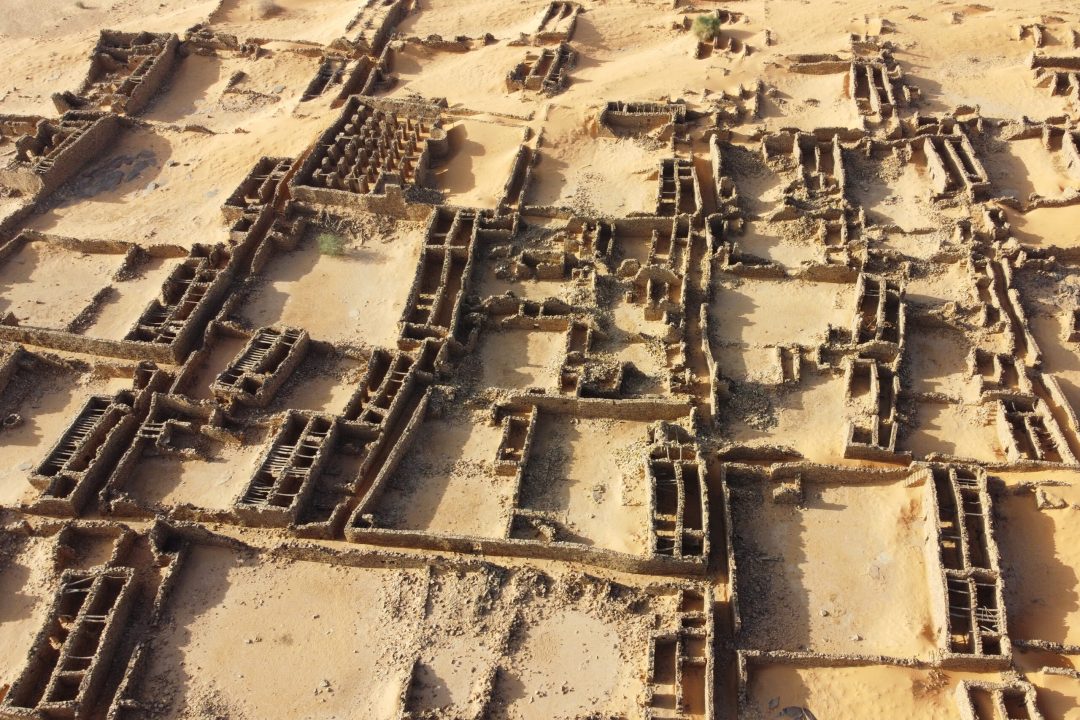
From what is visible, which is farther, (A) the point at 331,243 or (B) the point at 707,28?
(B) the point at 707,28

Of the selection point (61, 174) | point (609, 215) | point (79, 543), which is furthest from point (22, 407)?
point (609, 215)

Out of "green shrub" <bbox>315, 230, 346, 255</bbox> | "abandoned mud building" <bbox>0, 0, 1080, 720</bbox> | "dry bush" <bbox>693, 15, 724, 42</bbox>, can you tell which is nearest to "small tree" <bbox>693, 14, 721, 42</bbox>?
"dry bush" <bbox>693, 15, 724, 42</bbox>

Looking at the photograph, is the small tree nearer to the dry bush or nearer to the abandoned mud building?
the dry bush

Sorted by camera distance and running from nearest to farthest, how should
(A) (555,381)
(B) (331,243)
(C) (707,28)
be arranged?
(A) (555,381)
(B) (331,243)
(C) (707,28)

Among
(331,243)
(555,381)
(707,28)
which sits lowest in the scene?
(555,381)

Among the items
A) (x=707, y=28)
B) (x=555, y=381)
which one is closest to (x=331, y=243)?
(x=555, y=381)

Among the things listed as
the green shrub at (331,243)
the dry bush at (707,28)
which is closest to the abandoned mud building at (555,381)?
the dry bush at (707,28)

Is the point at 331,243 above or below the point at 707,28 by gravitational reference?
below

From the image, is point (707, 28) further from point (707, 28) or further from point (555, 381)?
point (555, 381)
